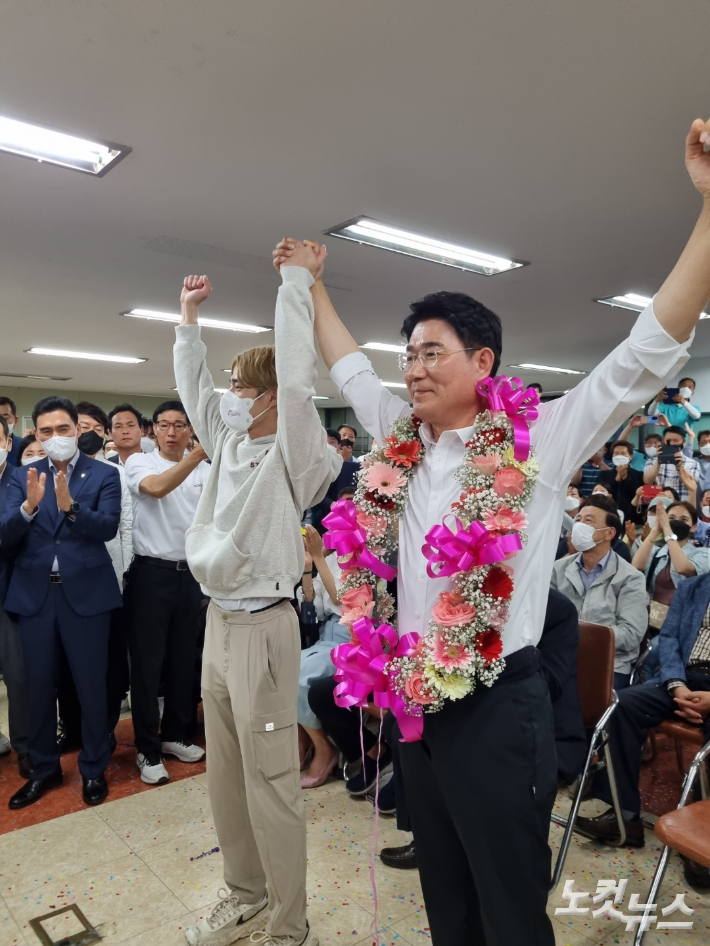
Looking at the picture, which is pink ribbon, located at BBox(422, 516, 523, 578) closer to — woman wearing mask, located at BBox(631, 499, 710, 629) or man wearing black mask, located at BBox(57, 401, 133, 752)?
man wearing black mask, located at BBox(57, 401, 133, 752)

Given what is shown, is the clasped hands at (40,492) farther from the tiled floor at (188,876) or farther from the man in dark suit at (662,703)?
the man in dark suit at (662,703)

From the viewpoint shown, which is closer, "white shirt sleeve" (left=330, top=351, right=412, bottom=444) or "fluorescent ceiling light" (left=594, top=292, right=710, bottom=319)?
"white shirt sleeve" (left=330, top=351, right=412, bottom=444)

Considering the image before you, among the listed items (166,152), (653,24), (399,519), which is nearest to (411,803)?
(399,519)

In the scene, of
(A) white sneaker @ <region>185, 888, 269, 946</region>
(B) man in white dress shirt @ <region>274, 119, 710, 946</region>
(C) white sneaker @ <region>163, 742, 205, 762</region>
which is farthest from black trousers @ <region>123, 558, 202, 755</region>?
(B) man in white dress shirt @ <region>274, 119, 710, 946</region>

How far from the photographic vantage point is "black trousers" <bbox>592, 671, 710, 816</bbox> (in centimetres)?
283

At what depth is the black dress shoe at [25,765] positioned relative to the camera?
10.9ft

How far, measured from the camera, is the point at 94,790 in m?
3.10

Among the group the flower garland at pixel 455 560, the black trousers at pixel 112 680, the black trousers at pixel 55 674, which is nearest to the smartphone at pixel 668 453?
the black trousers at pixel 112 680

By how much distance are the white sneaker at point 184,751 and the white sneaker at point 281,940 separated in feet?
4.82

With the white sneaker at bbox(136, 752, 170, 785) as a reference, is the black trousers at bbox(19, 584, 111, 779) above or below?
above

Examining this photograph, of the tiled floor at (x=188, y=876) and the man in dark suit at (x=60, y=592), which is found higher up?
the man in dark suit at (x=60, y=592)

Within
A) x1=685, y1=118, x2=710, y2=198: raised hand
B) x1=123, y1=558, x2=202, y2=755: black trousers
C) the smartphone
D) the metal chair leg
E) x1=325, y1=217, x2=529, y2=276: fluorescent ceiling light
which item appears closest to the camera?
x1=685, y1=118, x2=710, y2=198: raised hand

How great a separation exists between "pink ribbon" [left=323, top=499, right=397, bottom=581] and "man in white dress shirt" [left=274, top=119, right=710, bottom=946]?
67mm

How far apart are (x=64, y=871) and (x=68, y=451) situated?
5.62 feet
